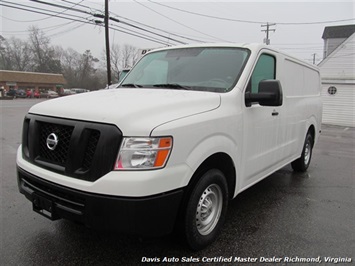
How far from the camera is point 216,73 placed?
131 inches

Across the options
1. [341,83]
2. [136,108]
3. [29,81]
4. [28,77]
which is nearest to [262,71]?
[136,108]

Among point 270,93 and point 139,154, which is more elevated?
point 270,93

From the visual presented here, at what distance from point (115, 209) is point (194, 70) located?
1.98 metres

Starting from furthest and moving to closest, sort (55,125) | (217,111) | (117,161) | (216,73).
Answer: (216,73), (217,111), (55,125), (117,161)

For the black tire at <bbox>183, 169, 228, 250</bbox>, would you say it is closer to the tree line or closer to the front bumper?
the front bumper

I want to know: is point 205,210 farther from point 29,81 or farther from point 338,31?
point 29,81

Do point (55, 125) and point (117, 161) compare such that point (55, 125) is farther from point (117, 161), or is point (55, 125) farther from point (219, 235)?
point (219, 235)

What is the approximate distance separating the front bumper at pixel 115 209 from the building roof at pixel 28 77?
6771cm

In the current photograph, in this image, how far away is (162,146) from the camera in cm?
222

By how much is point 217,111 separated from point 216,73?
70 centimetres

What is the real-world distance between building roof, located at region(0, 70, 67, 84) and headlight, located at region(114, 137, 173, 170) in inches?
2681

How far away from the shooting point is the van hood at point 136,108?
2229 millimetres

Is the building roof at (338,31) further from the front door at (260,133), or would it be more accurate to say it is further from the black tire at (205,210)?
the black tire at (205,210)

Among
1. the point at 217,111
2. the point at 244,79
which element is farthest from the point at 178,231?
the point at 244,79
